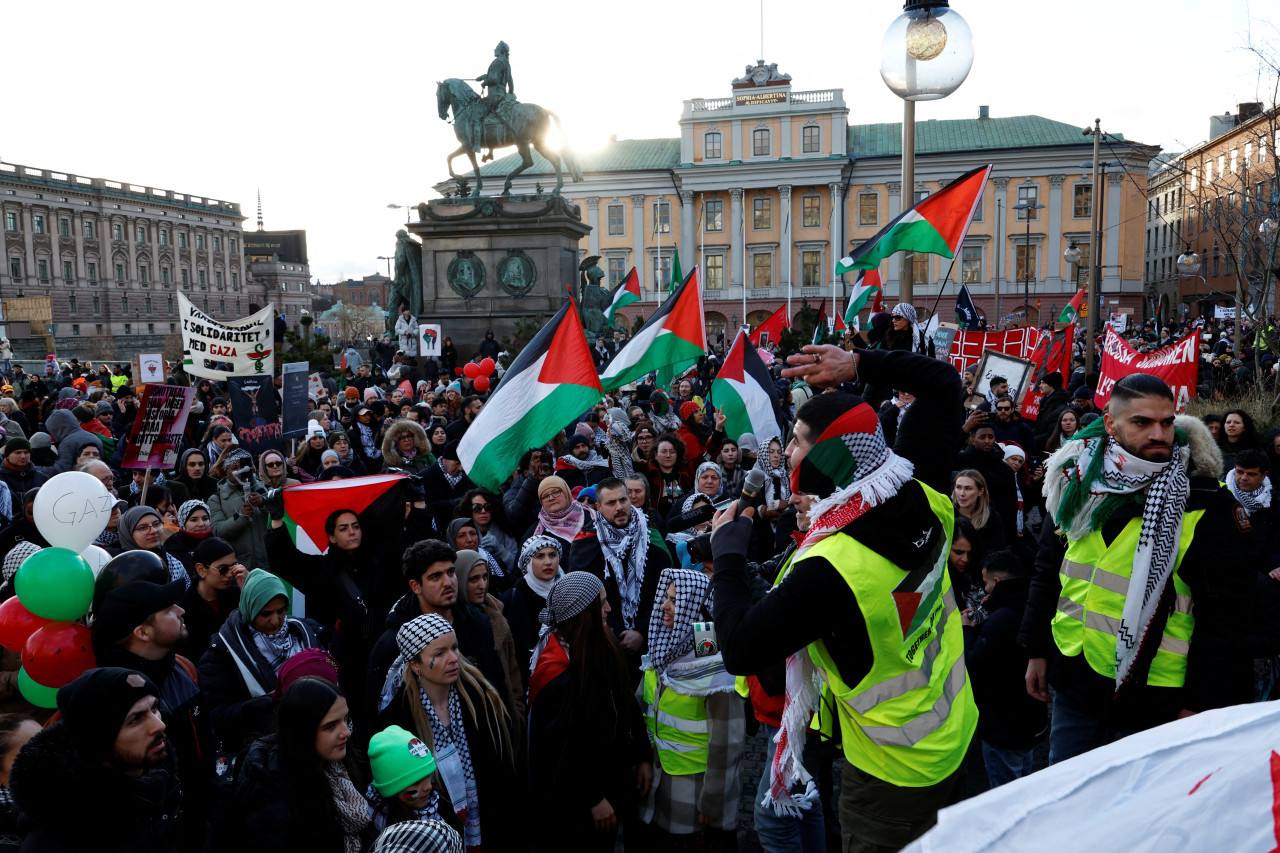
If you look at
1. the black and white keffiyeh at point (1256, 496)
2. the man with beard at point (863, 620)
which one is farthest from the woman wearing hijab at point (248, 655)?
the black and white keffiyeh at point (1256, 496)

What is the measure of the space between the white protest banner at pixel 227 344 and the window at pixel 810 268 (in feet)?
173

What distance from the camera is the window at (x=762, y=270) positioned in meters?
61.7

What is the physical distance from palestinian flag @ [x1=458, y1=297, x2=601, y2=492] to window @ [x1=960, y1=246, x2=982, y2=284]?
190 ft

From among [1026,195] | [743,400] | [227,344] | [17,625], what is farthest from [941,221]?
[1026,195]

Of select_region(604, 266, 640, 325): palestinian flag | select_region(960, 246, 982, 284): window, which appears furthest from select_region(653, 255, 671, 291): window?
select_region(604, 266, 640, 325): palestinian flag

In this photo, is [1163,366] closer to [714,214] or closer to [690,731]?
[690,731]

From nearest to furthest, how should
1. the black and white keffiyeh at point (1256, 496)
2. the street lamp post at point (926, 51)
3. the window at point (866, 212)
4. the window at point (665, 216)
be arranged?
the street lamp post at point (926, 51) < the black and white keffiyeh at point (1256, 496) < the window at point (866, 212) < the window at point (665, 216)

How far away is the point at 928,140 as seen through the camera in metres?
61.1

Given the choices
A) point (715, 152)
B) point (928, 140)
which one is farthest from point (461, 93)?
point (928, 140)

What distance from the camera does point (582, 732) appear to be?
3.43 meters

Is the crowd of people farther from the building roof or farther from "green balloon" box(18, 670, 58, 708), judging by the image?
the building roof

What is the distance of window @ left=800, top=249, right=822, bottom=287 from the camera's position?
60594 mm

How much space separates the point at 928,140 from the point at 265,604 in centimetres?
6400

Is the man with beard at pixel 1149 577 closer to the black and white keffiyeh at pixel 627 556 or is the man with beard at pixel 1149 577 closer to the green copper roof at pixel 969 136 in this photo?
the black and white keffiyeh at pixel 627 556
